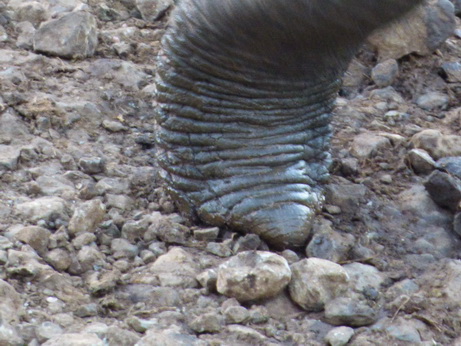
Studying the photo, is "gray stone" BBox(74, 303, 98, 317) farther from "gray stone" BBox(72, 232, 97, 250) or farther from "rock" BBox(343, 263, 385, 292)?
"rock" BBox(343, 263, 385, 292)

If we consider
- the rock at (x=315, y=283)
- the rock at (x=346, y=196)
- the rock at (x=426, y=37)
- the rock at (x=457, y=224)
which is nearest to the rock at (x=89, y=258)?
the rock at (x=315, y=283)

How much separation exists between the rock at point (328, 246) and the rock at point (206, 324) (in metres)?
0.53

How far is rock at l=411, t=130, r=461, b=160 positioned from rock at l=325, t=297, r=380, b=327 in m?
1.10

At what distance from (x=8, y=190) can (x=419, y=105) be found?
6.10 feet

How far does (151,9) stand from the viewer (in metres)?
4.15

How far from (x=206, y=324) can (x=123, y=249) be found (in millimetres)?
489

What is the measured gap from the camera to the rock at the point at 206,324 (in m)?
2.20

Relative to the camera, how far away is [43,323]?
2.10m

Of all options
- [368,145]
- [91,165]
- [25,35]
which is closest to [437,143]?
[368,145]

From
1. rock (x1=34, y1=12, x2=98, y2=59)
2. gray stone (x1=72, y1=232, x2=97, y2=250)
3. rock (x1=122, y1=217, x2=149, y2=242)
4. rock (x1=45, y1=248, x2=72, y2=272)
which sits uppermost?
rock (x1=34, y1=12, x2=98, y2=59)

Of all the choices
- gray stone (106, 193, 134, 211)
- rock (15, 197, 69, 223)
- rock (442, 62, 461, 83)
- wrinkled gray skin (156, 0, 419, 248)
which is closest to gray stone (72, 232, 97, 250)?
rock (15, 197, 69, 223)

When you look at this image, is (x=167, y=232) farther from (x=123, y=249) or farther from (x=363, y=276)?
(x=363, y=276)

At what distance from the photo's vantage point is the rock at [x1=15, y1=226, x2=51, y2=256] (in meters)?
2.45

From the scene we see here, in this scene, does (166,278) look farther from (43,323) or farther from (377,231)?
(377,231)
